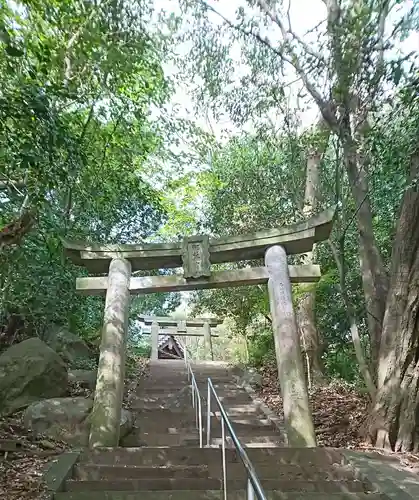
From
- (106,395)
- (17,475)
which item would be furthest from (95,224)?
(17,475)

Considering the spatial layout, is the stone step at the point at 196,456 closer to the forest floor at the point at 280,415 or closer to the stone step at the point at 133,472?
the stone step at the point at 133,472

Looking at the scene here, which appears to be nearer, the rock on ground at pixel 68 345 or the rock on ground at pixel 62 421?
the rock on ground at pixel 62 421

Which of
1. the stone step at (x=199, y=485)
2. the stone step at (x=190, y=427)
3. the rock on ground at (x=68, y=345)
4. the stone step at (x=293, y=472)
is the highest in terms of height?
the rock on ground at (x=68, y=345)

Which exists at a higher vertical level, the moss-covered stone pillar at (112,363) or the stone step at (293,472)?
the moss-covered stone pillar at (112,363)

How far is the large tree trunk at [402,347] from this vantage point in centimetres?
482

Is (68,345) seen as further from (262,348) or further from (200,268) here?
(200,268)

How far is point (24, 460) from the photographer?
4.60 m

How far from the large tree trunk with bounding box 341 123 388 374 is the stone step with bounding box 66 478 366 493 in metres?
2.06

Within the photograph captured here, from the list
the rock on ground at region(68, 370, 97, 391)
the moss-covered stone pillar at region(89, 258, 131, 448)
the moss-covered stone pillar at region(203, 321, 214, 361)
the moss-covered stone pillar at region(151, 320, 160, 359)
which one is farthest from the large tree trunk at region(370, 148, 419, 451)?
the moss-covered stone pillar at region(151, 320, 160, 359)

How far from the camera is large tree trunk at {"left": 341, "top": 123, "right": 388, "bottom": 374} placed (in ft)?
18.8

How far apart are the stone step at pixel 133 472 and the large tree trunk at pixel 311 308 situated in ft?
16.7

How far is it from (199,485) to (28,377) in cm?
411

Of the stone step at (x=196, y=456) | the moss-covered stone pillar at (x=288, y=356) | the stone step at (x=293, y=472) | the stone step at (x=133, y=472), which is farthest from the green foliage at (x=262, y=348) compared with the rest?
the stone step at (x=133, y=472)

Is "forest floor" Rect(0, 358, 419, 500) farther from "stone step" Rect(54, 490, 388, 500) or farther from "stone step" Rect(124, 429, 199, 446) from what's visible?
"stone step" Rect(124, 429, 199, 446)
